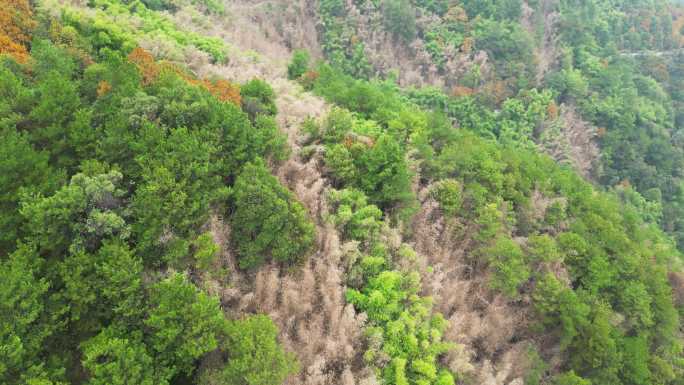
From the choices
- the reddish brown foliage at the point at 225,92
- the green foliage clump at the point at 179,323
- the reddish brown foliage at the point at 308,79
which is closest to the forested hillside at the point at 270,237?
the green foliage clump at the point at 179,323

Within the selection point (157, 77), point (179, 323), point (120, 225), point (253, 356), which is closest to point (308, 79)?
point (157, 77)

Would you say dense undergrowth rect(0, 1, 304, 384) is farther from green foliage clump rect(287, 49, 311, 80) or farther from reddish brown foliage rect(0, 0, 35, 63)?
green foliage clump rect(287, 49, 311, 80)

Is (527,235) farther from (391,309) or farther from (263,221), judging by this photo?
(263,221)

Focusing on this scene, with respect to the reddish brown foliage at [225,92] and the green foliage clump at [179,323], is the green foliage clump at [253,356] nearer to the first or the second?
the green foliage clump at [179,323]

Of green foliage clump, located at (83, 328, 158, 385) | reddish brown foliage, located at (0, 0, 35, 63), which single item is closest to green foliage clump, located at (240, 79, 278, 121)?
reddish brown foliage, located at (0, 0, 35, 63)

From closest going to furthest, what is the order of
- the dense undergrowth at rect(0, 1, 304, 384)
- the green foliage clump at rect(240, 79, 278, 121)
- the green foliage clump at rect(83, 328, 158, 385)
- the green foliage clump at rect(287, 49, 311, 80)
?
the green foliage clump at rect(83, 328, 158, 385), the dense undergrowth at rect(0, 1, 304, 384), the green foliage clump at rect(240, 79, 278, 121), the green foliage clump at rect(287, 49, 311, 80)

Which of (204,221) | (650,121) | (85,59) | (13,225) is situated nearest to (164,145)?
(204,221)
